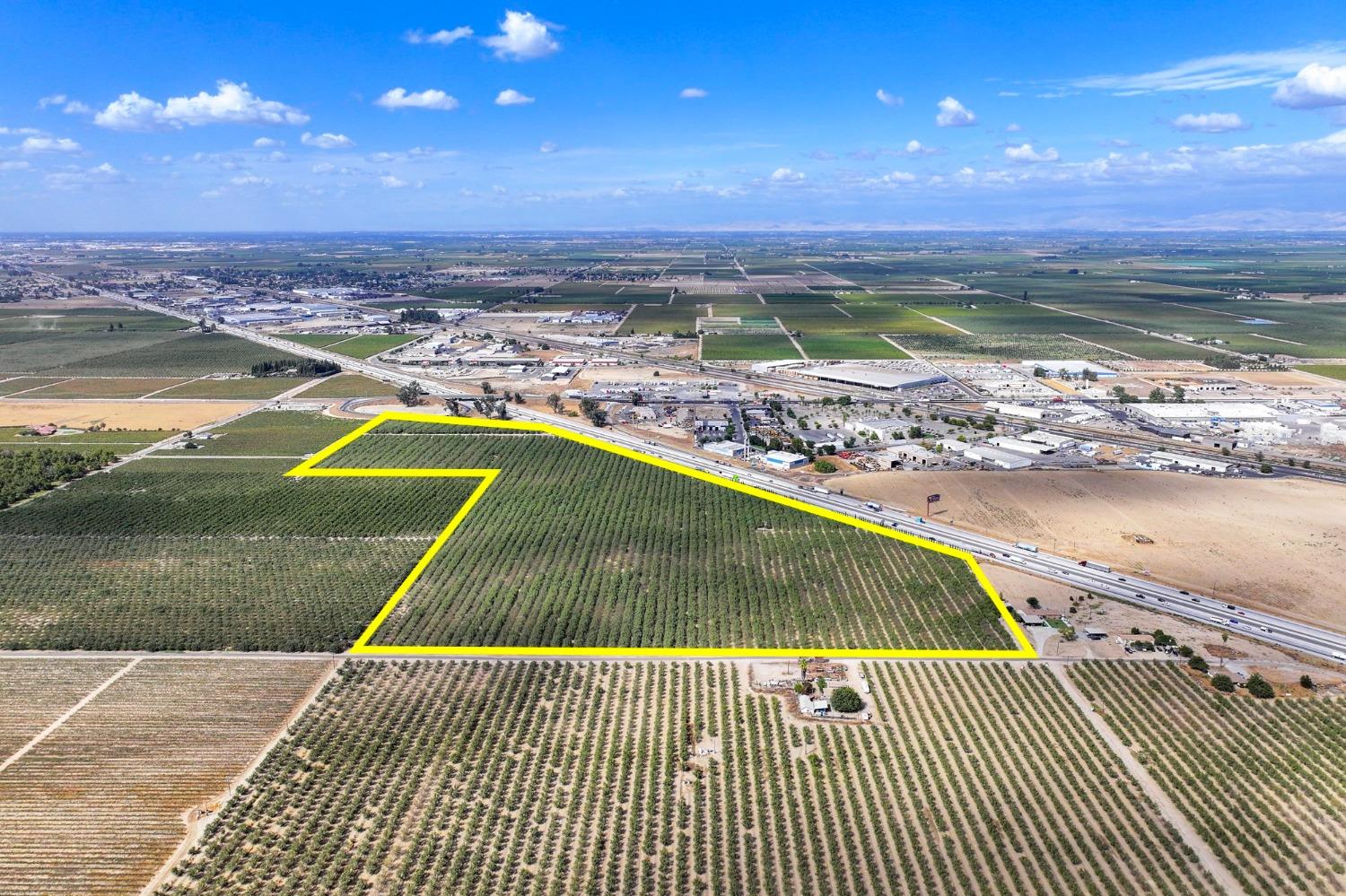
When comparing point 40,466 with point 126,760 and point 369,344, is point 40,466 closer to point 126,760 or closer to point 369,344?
point 126,760

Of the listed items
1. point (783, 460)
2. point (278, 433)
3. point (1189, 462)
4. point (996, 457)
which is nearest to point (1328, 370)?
point (1189, 462)

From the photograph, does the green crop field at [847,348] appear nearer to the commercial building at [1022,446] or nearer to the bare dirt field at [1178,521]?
the commercial building at [1022,446]

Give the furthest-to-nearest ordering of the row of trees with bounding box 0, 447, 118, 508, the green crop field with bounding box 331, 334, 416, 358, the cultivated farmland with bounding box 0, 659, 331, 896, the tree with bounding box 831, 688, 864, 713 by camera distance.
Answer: the green crop field with bounding box 331, 334, 416, 358 < the row of trees with bounding box 0, 447, 118, 508 < the tree with bounding box 831, 688, 864, 713 < the cultivated farmland with bounding box 0, 659, 331, 896

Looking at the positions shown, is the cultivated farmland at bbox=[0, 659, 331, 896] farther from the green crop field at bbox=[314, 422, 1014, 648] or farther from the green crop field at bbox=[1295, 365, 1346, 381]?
the green crop field at bbox=[1295, 365, 1346, 381]

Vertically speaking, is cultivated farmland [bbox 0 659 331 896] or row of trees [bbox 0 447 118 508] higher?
row of trees [bbox 0 447 118 508]

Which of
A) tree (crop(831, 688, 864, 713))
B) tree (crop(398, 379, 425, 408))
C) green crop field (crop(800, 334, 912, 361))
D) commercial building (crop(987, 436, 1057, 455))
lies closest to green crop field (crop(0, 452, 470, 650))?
tree (crop(831, 688, 864, 713))

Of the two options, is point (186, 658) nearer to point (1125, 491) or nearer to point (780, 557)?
point (780, 557)
